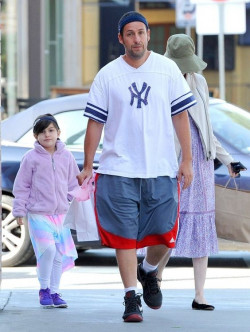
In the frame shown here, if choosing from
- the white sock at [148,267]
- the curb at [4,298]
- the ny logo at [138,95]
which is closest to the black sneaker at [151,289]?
the white sock at [148,267]

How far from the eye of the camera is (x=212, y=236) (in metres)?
8.73

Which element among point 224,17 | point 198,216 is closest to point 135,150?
point 198,216

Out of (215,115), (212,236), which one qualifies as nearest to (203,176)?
(212,236)

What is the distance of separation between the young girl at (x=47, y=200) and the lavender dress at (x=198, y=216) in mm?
802

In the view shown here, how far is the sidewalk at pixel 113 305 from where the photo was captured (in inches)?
302

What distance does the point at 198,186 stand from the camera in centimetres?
858

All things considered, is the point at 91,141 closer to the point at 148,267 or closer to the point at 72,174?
the point at 148,267

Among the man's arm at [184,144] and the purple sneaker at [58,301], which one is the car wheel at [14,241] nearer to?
the purple sneaker at [58,301]

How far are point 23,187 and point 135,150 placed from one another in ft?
4.44

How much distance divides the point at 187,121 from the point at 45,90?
16.9 m

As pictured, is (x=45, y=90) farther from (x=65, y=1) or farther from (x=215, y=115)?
(x=215, y=115)

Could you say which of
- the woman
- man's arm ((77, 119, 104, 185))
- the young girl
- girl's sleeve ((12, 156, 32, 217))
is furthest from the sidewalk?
man's arm ((77, 119, 104, 185))

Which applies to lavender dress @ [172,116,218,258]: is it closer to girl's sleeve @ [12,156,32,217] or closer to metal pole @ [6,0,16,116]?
girl's sleeve @ [12,156,32,217]

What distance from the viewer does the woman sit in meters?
8.51
